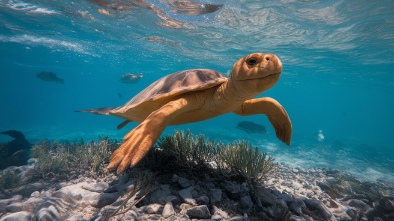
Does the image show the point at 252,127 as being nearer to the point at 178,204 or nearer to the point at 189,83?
the point at 189,83

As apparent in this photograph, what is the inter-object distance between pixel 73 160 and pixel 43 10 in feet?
43.0

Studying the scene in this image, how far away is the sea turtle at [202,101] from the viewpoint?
2.34m

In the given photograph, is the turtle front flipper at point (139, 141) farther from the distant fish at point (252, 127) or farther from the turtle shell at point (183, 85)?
the distant fish at point (252, 127)

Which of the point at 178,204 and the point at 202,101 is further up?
the point at 202,101

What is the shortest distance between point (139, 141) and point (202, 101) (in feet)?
4.89

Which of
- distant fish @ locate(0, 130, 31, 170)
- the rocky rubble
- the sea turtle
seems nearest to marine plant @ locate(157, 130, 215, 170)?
the rocky rubble

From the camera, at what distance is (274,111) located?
3.85 m

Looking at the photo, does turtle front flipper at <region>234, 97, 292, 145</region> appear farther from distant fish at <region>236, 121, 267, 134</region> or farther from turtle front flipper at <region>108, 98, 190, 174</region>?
distant fish at <region>236, 121, 267, 134</region>

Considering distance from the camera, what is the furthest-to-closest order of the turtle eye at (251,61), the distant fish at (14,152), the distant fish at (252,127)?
the distant fish at (252,127)
the distant fish at (14,152)
the turtle eye at (251,61)

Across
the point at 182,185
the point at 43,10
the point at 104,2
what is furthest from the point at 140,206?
the point at 43,10

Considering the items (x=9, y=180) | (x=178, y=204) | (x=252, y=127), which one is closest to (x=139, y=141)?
(x=178, y=204)

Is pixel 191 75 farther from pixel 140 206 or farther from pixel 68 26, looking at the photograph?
pixel 68 26

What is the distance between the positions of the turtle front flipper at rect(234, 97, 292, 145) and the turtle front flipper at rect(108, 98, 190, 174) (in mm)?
1803

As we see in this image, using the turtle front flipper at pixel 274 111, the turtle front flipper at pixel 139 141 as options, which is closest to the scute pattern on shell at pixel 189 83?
the turtle front flipper at pixel 139 141
